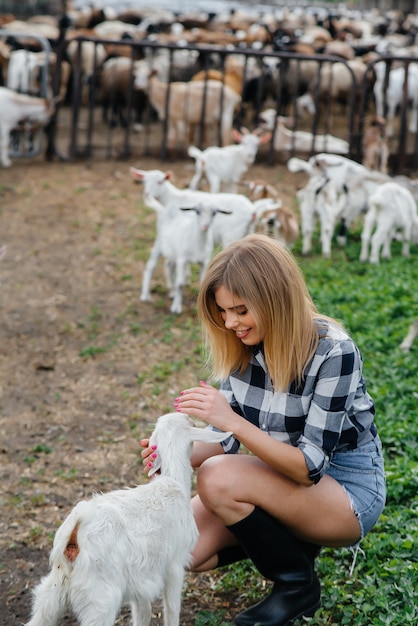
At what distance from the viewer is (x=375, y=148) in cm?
1094

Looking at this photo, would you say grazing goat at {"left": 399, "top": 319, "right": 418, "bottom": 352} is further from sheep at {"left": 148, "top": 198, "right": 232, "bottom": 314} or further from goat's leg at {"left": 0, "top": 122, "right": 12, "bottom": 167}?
goat's leg at {"left": 0, "top": 122, "right": 12, "bottom": 167}

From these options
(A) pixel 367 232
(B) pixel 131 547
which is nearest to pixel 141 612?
(B) pixel 131 547

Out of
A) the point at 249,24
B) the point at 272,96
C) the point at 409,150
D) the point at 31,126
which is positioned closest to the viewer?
the point at 31,126

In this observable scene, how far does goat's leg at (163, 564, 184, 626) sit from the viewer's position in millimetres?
2928

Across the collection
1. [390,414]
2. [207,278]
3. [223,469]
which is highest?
[207,278]

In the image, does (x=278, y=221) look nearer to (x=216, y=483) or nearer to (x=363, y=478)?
(x=363, y=478)

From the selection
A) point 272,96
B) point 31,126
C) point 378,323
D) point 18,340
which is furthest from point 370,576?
point 272,96

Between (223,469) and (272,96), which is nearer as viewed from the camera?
(223,469)

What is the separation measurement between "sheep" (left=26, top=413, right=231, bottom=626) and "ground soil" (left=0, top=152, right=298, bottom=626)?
0.51m

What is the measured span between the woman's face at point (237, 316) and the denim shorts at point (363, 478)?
54 centimetres

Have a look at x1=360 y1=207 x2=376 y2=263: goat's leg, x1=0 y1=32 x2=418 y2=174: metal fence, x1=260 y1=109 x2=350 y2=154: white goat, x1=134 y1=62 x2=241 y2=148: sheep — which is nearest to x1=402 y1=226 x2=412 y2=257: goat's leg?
x1=360 y1=207 x2=376 y2=263: goat's leg

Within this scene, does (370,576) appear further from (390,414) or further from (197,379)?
(197,379)

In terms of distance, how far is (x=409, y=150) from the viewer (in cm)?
1387

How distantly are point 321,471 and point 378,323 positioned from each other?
3.50m
